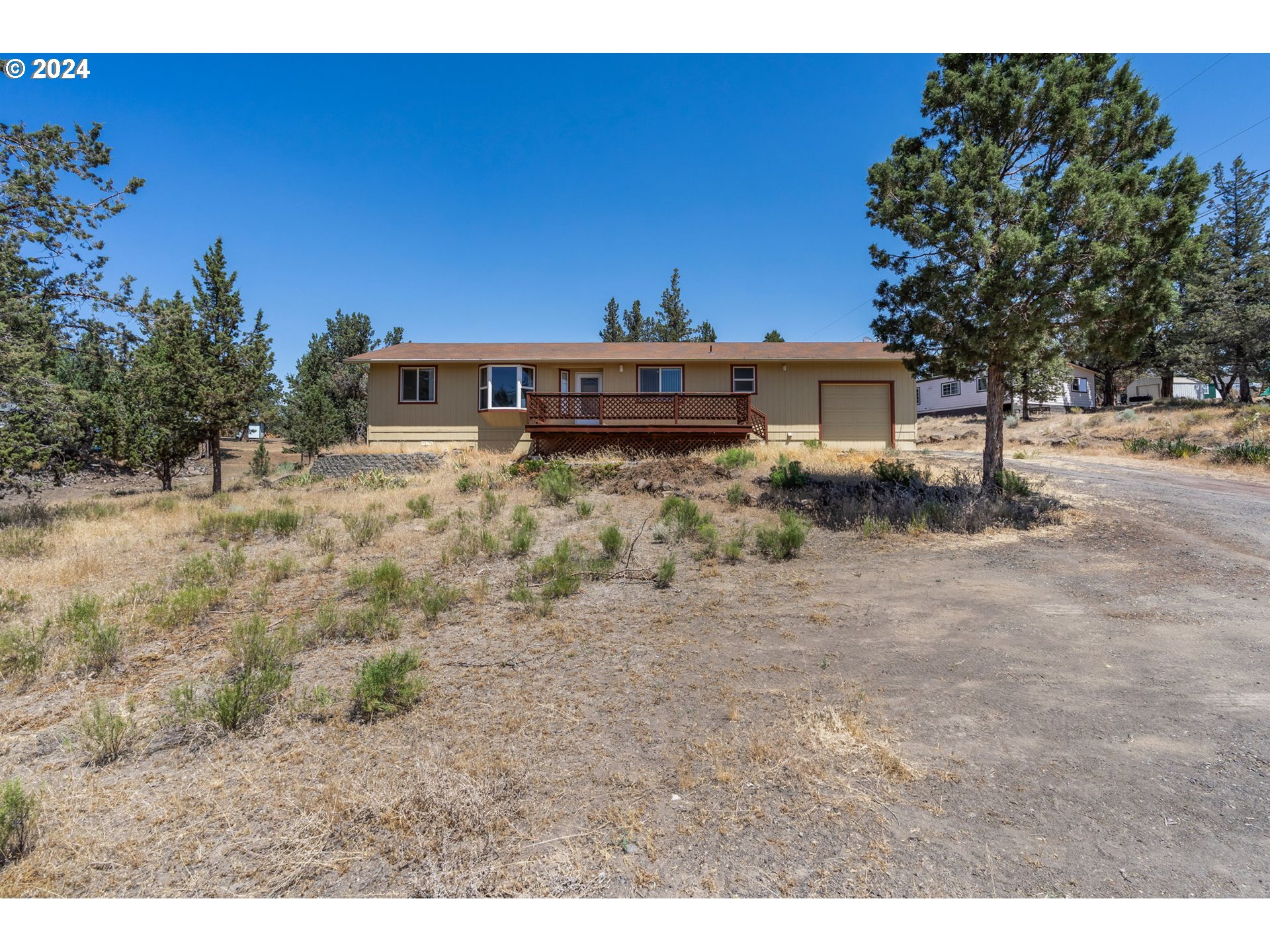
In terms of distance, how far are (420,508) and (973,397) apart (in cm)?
4026

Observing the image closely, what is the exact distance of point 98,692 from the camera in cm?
480

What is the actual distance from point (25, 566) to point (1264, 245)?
53594mm

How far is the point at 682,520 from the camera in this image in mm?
10023

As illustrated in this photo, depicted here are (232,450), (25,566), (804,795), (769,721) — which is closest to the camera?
(804,795)

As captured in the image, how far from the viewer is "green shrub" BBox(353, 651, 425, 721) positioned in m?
4.21

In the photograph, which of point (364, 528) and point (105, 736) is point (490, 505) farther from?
point (105, 736)

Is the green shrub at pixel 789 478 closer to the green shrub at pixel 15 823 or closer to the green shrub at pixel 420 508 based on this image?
the green shrub at pixel 420 508

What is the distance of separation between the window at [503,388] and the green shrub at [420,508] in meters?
8.44

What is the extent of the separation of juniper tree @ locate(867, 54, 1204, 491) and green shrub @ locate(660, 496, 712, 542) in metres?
5.49

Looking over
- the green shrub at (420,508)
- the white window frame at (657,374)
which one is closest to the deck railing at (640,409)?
the white window frame at (657,374)

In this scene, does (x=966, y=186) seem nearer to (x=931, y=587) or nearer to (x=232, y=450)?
(x=931, y=587)

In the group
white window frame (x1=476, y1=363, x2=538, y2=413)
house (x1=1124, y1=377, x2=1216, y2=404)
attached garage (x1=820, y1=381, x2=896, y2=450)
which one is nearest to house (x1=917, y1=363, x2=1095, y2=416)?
house (x1=1124, y1=377, x2=1216, y2=404)

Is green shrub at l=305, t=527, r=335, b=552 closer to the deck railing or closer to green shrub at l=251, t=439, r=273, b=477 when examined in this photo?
the deck railing

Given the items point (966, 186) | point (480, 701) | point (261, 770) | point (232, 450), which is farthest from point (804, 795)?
point (232, 450)
